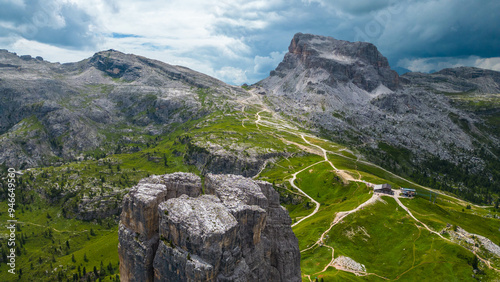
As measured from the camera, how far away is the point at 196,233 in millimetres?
29438

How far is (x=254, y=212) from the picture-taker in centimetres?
3600

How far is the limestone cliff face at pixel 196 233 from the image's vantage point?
29688 mm

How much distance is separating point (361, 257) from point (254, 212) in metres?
81.1

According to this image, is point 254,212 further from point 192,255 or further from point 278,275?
point 278,275

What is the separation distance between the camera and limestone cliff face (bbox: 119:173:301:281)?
29688 millimetres

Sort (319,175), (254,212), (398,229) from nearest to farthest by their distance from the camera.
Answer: (254,212) → (398,229) → (319,175)

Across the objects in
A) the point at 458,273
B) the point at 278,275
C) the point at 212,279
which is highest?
the point at 212,279

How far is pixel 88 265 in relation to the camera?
156 metres

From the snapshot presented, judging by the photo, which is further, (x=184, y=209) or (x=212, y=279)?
(x=184, y=209)

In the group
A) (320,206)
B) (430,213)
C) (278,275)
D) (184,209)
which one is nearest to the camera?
(184,209)

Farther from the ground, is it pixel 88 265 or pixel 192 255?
pixel 192 255

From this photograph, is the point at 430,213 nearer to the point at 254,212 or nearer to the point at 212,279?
the point at 254,212

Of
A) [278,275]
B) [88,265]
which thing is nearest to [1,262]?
[88,265]

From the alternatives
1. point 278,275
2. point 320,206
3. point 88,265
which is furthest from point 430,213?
point 88,265
